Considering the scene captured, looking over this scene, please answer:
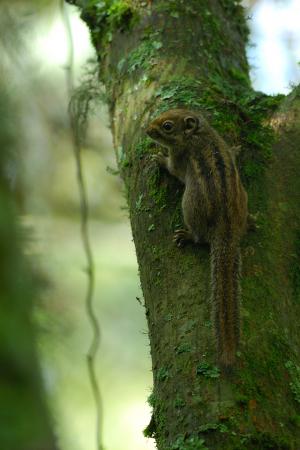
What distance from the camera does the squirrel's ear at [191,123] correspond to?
4.50 meters

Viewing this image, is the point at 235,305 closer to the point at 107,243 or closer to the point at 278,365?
the point at 278,365

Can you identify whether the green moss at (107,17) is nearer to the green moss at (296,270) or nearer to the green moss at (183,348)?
the green moss at (296,270)

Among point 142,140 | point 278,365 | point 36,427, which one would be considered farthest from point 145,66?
point 36,427

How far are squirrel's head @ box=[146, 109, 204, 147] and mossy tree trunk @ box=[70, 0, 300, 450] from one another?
88 mm

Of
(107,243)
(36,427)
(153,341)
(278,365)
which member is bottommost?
(36,427)

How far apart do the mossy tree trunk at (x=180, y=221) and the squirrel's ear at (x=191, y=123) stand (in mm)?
107

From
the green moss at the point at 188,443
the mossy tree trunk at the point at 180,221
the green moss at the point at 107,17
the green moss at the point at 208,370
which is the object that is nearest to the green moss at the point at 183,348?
the mossy tree trunk at the point at 180,221

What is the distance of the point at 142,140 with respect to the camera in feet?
15.3

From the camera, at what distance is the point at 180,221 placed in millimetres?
4117

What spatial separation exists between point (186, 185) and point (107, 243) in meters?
6.10

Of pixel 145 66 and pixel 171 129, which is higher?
pixel 145 66

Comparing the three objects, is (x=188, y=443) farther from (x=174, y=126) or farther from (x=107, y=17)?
(x=107, y=17)

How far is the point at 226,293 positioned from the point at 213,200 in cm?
73

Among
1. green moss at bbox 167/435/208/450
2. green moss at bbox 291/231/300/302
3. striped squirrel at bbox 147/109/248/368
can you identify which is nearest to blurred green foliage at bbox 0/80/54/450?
green moss at bbox 167/435/208/450
